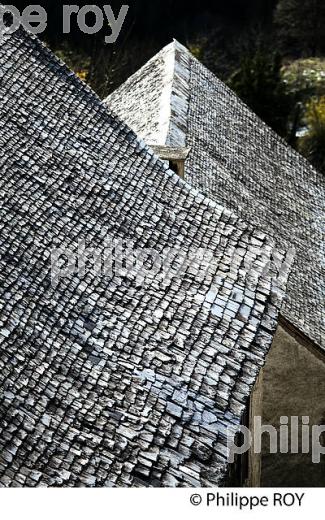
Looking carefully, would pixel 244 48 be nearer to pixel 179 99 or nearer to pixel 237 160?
pixel 179 99

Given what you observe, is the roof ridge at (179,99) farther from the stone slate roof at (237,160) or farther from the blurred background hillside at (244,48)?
the blurred background hillside at (244,48)

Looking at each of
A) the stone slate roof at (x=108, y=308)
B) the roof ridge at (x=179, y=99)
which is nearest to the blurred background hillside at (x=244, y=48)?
the roof ridge at (x=179, y=99)

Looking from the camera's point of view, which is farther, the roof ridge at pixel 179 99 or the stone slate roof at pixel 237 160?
the roof ridge at pixel 179 99

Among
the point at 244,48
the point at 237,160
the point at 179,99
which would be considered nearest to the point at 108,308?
the point at 237,160

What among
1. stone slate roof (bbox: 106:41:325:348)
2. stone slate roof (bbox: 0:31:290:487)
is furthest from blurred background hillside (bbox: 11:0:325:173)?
stone slate roof (bbox: 0:31:290:487)

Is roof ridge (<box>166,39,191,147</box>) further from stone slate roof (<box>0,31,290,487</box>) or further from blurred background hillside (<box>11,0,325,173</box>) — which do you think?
blurred background hillside (<box>11,0,325,173</box>)

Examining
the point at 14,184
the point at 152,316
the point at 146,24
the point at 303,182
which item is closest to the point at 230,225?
the point at 152,316
